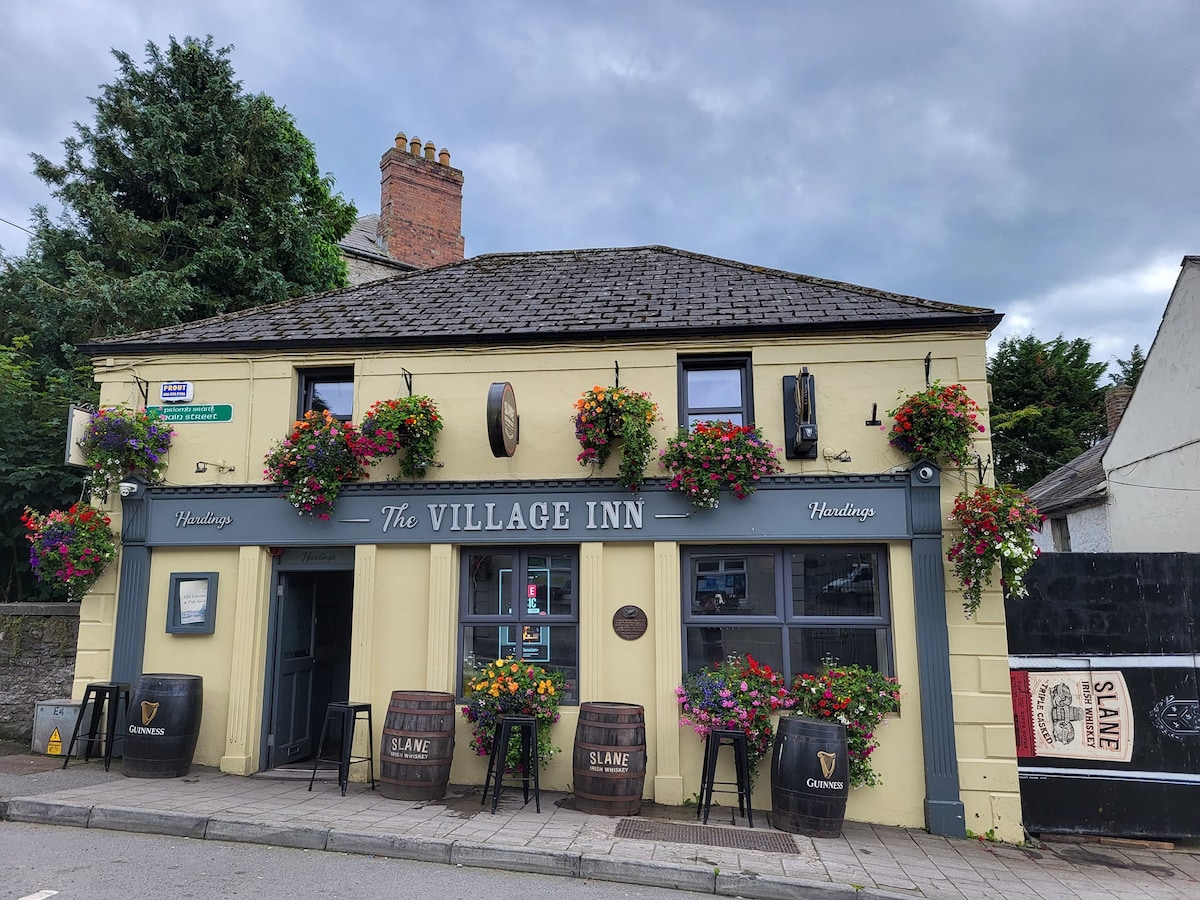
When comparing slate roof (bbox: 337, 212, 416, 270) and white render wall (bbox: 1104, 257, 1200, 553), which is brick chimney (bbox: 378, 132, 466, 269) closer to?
slate roof (bbox: 337, 212, 416, 270)

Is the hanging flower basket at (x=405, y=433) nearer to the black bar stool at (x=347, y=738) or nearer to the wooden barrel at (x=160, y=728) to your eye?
the black bar stool at (x=347, y=738)

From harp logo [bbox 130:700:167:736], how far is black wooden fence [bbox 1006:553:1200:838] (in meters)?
8.74

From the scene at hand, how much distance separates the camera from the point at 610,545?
8438mm

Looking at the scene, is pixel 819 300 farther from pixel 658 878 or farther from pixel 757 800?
pixel 658 878

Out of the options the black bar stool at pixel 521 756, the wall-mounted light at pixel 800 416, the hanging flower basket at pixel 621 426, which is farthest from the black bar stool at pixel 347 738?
the wall-mounted light at pixel 800 416

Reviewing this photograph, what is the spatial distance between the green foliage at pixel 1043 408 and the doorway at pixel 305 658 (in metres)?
24.0

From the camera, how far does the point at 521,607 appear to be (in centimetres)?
858

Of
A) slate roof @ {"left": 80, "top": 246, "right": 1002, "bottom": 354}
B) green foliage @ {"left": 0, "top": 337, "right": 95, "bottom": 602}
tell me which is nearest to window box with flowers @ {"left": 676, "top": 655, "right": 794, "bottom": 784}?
slate roof @ {"left": 80, "top": 246, "right": 1002, "bottom": 354}

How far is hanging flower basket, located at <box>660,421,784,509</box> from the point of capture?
8.02 m

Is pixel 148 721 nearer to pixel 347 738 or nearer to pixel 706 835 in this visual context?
pixel 347 738

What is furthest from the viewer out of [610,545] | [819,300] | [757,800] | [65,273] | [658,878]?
[65,273]

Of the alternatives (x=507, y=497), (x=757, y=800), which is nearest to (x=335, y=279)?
(x=507, y=497)

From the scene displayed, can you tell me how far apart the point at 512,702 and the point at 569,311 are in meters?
4.61

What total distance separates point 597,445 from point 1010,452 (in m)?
24.4
